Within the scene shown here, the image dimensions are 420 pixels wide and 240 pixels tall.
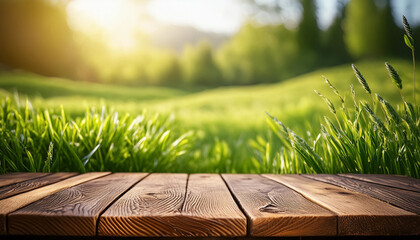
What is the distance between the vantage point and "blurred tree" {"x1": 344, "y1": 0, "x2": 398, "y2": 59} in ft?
45.0

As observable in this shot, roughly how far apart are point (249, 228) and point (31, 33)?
16.1m

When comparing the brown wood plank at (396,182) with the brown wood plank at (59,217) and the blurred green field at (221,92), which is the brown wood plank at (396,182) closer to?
the brown wood plank at (59,217)

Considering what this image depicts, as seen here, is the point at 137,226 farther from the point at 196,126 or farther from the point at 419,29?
the point at 419,29

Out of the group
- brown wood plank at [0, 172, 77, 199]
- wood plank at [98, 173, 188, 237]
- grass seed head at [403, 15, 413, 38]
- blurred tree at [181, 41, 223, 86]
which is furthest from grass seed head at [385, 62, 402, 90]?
blurred tree at [181, 41, 223, 86]

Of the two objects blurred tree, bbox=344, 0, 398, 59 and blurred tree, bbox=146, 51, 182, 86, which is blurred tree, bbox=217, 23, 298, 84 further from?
blurred tree, bbox=344, 0, 398, 59

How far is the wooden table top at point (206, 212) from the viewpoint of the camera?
2.45 feet

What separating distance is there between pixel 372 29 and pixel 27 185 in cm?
1575

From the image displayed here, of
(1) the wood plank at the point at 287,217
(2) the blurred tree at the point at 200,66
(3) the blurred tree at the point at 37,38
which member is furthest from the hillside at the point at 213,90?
(1) the wood plank at the point at 287,217

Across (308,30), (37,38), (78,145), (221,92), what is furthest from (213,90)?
(78,145)

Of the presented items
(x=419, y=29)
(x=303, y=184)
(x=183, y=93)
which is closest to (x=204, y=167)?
(x=303, y=184)

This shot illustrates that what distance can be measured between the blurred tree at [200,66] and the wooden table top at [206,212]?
12554 millimetres

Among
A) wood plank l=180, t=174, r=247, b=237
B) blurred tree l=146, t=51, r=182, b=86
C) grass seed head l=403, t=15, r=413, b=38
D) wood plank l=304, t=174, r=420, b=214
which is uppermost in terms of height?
blurred tree l=146, t=51, r=182, b=86

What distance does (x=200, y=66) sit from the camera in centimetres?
1337

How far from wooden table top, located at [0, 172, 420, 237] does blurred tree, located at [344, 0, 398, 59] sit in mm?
14934
